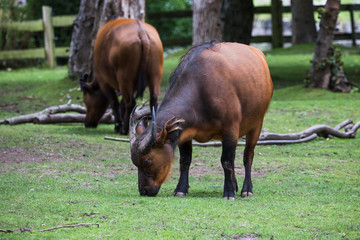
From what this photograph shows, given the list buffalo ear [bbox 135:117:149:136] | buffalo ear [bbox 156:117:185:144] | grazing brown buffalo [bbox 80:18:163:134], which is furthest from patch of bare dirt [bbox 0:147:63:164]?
buffalo ear [bbox 156:117:185:144]

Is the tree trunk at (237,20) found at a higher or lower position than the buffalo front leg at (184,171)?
higher

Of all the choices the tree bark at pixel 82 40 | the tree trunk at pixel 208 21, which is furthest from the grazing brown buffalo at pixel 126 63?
the tree bark at pixel 82 40

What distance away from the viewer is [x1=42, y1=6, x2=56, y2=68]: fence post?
23625 mm

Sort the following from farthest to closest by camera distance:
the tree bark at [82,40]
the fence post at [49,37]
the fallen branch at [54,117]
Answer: the fence post at [49,37], the tree bark at [82,40], the fallen branch at [54,117]

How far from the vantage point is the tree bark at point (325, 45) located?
51.1 ft

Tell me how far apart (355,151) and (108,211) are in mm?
5707


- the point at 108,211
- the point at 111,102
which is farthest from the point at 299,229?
the point at 111,102

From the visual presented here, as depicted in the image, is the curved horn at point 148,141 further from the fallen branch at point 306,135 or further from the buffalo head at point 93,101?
the buffalo head at point 93,101

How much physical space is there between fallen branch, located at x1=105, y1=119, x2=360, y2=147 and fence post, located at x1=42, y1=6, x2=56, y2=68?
13812 millimetres

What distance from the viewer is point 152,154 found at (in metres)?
6.43

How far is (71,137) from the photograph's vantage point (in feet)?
35.6

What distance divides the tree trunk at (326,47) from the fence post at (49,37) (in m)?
11.6

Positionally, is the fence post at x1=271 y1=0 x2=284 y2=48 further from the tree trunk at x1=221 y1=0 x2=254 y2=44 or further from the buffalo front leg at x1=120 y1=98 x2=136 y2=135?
the buffalo front leg at x1=120 y1=98 x2=136 y2=135

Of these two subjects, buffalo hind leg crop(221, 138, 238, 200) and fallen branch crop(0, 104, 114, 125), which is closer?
buffalo hind leg crop(221, 138, 238, 200)
